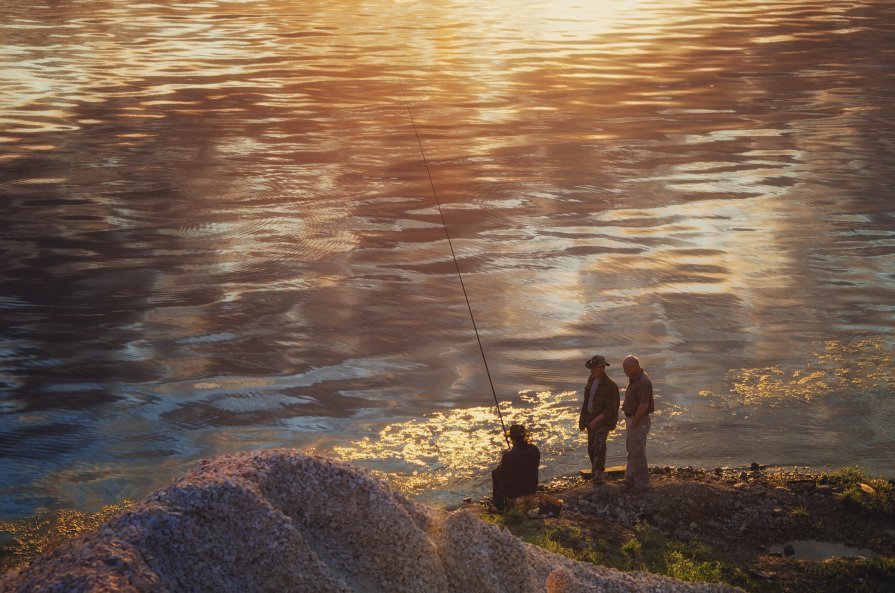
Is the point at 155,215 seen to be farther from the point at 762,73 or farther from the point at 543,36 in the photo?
the point at 543,36

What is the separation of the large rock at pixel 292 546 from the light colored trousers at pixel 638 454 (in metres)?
2.69

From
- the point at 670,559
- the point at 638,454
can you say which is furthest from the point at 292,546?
the point at 638,454

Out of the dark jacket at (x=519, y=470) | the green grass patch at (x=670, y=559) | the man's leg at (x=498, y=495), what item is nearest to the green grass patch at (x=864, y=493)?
the green grass patch at (x=670, y=559)

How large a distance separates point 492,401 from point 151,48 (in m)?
34.9

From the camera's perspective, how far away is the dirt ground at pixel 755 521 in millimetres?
8930

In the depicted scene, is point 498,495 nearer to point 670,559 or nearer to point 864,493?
point 670,559

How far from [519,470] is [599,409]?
1.39 meters

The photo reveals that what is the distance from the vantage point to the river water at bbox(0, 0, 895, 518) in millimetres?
13117

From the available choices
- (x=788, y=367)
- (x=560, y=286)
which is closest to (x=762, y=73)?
(x=560, y=286)

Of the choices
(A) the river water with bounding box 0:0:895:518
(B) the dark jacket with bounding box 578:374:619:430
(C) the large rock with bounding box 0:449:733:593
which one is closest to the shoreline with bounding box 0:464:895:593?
(B) the dark jacket with bounding box 578:374:619:430

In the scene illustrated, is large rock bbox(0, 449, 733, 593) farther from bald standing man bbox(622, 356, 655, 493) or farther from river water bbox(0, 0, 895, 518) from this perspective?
river water bbox(0, 0, 895, 518)

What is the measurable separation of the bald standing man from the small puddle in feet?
4.54

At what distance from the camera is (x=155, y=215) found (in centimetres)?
2264

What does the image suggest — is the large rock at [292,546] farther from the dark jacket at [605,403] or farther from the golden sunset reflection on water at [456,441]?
the golden sunset reflection on water at [456,441]
